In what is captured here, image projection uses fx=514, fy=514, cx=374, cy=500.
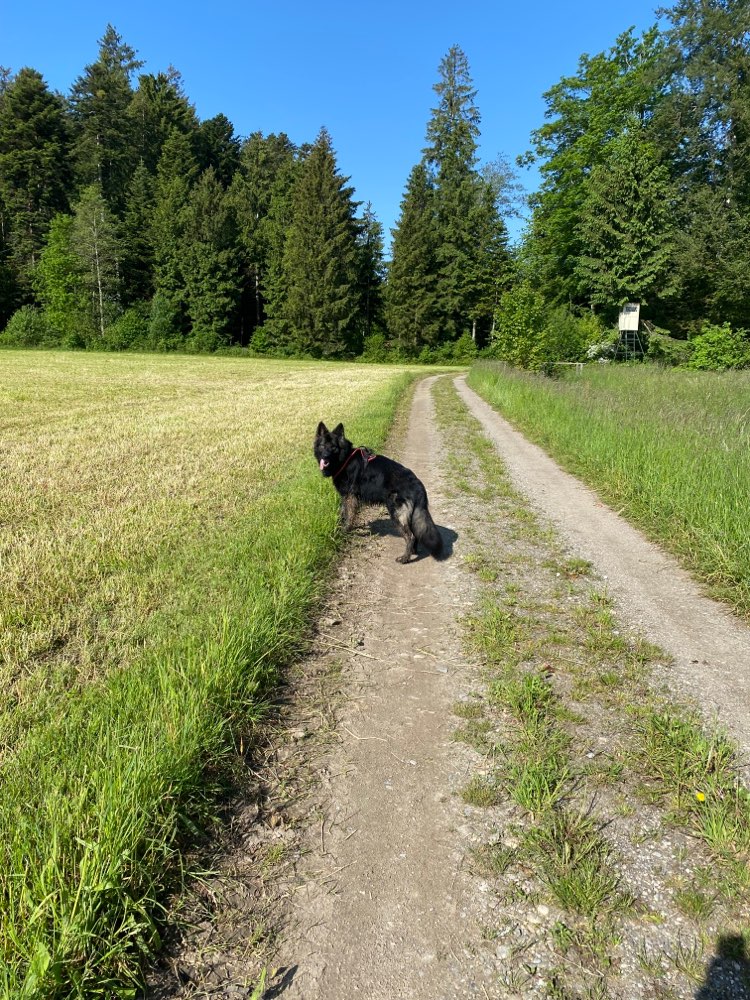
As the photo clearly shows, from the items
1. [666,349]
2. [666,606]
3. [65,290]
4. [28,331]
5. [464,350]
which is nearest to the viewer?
[666,606]

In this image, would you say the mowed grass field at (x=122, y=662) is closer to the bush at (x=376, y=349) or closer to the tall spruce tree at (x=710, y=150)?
the tall spruce tree at (x=710, y=150)

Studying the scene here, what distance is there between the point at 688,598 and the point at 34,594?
5191 mm

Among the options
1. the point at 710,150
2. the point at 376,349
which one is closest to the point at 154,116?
the point at 376,349

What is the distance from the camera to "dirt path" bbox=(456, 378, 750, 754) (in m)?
3.03

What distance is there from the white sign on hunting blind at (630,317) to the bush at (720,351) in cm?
350

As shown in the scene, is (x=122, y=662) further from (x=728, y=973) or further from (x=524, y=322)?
(x=524, y=322)

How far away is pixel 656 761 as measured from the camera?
2.47 metres

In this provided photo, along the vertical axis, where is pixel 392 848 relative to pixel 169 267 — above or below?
below

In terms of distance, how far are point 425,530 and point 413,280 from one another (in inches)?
2101

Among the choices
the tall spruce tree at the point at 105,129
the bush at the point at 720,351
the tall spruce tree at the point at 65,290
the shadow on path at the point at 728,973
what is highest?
the tall spruce tree at the point at 105,129

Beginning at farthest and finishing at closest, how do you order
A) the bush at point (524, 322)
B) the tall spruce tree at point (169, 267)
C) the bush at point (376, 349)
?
1. the bush at point (376, 349)
2. the tall spruce tree at point (169, 267)
3. the bush at point (524, 322)

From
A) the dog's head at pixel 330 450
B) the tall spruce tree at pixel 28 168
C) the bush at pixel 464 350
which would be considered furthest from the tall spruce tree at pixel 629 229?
the tall spruce tree at pixel 28 168

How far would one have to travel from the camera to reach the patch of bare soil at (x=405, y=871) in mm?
1599

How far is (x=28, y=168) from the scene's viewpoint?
182 feet
